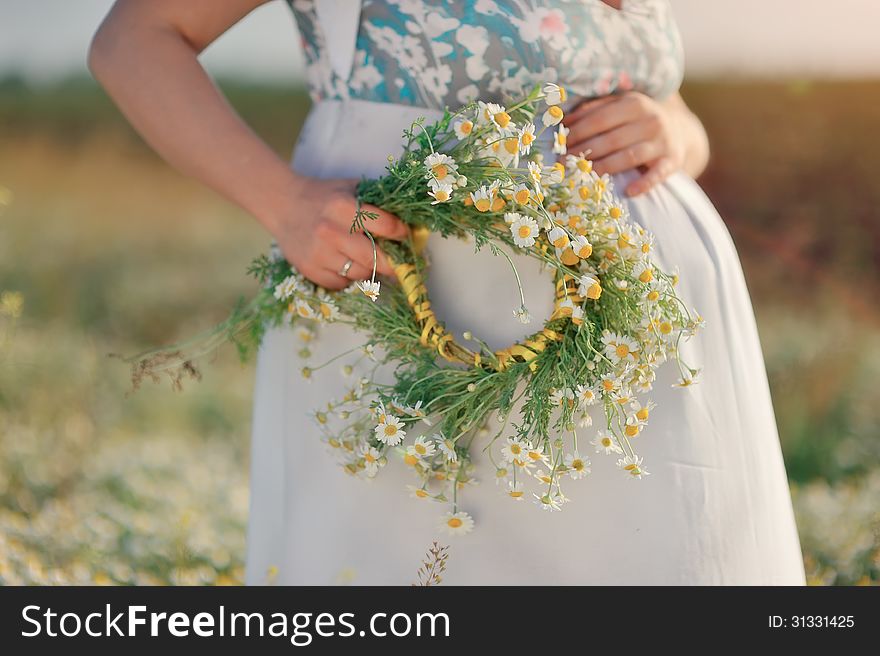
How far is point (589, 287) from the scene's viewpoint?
121 cm

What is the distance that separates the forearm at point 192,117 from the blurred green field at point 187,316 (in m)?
1.10

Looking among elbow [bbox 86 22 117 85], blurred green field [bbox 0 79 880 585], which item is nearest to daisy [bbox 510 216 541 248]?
elbow [bbox 86 22 117 85]

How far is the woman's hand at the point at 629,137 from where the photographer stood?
1396mm

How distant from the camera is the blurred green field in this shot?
302 centimetres

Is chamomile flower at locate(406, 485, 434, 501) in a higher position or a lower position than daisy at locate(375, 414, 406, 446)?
lower

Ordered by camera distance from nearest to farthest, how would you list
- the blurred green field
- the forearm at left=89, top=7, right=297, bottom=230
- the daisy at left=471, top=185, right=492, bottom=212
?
the daisy at left=471, top=185, right=492, bottom=212 → the forearm at left=89, top=7, right=297, bottom=230 → the blurred green field

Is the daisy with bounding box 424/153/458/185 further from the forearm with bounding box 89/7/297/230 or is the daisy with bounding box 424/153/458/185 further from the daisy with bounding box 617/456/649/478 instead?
the daisy with bounding box 617/456/649/478

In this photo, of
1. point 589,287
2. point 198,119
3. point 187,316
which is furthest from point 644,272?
point 187,316

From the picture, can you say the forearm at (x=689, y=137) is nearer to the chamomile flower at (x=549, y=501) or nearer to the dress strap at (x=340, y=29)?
the dress strap at (x=340, y=29)

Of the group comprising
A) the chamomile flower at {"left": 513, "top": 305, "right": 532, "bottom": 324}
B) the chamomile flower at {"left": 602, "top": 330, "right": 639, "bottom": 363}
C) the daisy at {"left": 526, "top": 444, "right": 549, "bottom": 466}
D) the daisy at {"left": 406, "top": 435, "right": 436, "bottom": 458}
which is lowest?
the daisy at {"left": 526, "top": 444, "right": 549, "bottom": 466}

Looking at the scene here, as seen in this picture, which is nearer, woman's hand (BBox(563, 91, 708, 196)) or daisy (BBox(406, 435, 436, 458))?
daisy (BBox(406, 435, 436, 458))

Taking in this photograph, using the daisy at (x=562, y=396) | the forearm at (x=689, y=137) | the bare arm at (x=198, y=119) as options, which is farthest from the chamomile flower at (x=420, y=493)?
the forearm at (x=689, y=137)

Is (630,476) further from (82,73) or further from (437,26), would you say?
(82,73)

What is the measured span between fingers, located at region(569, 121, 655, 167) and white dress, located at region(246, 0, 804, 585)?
0.20 ft
